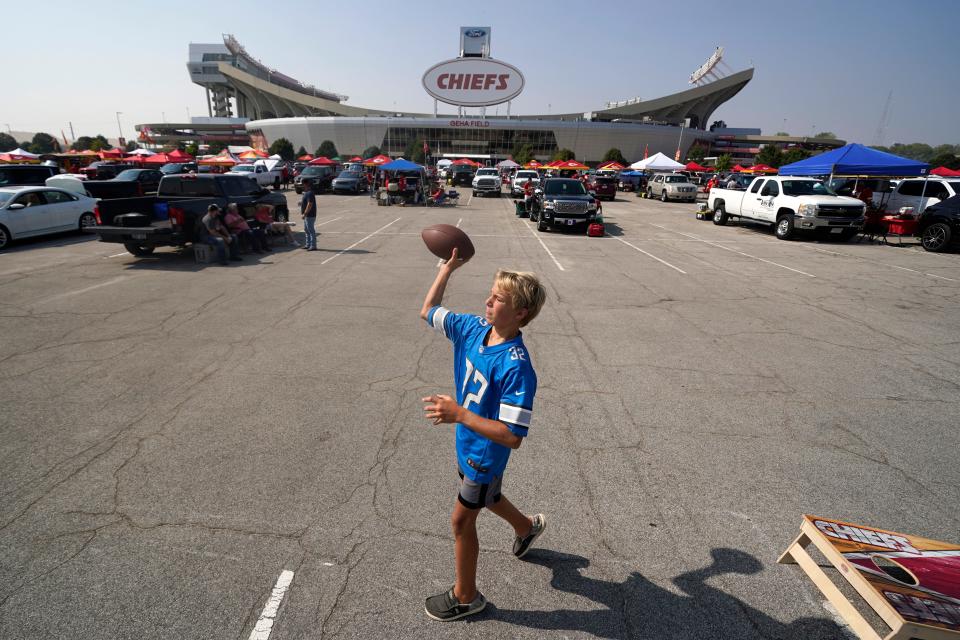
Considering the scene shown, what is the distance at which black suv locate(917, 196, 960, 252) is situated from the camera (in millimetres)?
14703

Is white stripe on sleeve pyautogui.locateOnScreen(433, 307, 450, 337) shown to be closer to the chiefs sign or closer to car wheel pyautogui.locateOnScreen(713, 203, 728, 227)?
car wheel pyautogui.locateOnScreen(713, 203, 728, 227)

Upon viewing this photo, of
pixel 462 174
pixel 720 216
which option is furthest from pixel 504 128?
pixel 720 216

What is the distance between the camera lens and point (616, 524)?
3227mm

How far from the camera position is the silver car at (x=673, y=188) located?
3284 cm

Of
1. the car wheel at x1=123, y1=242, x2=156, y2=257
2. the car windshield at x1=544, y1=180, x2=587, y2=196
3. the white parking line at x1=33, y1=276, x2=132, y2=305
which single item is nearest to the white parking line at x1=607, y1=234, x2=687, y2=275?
the car windshield at x1=544, y1=180, x2=587, y2=196

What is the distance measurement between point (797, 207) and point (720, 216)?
4.72m

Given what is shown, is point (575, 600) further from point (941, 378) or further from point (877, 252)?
point (877, 252)

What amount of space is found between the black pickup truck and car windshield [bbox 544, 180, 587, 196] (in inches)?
416

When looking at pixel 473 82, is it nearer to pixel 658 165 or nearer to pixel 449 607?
pixel 658 165

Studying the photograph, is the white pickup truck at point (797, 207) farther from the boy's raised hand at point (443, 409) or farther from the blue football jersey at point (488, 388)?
the boy's raised hand at point (443, 409)

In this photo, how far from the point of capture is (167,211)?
1166cm

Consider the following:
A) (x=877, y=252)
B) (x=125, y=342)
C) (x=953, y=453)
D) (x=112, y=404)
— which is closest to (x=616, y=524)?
(x=953, y=453)

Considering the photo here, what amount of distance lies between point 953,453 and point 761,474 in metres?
1.98

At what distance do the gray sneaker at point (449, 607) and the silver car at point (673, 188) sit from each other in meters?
34.9
